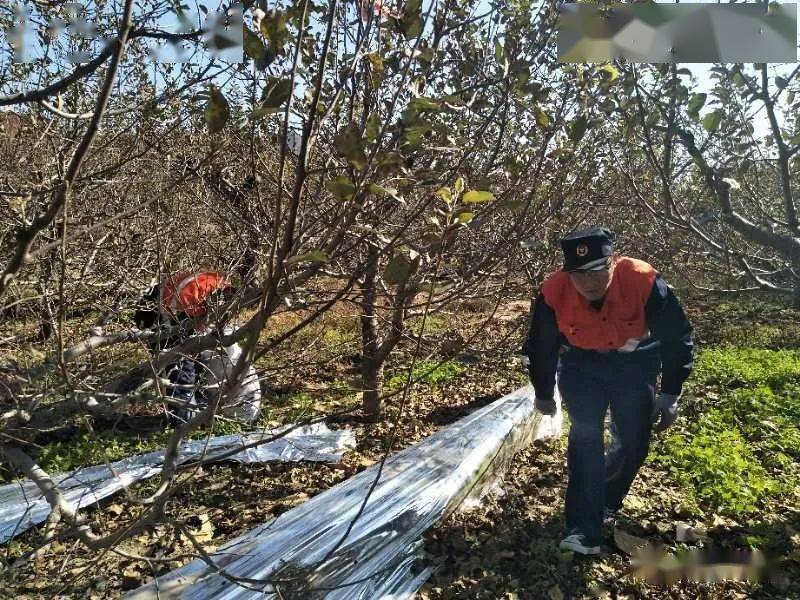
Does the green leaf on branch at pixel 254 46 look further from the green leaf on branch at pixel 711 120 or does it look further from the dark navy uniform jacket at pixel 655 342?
the dark navy uniform jacket at pixel 655 342

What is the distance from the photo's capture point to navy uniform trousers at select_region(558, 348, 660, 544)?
9.73 feet

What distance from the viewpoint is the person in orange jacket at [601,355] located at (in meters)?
2.81

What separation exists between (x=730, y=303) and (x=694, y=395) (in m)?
7.54

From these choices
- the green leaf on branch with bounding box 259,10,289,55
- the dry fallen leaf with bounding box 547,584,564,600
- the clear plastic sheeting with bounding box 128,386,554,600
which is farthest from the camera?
the dry fallen leaf with bounding box 547,584,564,600

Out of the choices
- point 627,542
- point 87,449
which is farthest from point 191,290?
point 627,542

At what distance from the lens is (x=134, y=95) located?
3727 millimetres

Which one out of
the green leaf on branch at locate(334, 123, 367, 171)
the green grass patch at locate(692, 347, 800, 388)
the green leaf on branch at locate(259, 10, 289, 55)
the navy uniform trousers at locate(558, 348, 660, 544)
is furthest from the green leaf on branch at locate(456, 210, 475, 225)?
the green grass patch at locate(692, 347, 800, 388)

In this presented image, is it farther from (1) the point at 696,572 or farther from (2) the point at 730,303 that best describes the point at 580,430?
(2) the point at 730,303

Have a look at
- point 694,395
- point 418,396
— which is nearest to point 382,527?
point 418,396

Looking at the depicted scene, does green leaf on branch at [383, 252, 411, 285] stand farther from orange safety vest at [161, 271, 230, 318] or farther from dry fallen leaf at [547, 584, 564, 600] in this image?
dry fallen leaf at [547, 584, 564, 600]

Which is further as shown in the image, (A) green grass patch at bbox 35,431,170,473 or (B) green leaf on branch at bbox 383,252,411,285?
(A) green grass patch at bbox 35,431,170,473

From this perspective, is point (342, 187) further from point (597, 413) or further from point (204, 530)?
point (204, 530)

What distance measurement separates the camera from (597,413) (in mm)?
2969

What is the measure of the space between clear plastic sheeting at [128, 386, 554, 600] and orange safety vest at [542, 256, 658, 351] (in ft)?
3.71
